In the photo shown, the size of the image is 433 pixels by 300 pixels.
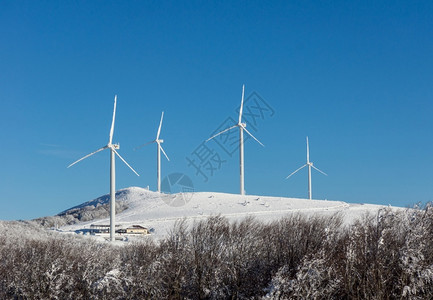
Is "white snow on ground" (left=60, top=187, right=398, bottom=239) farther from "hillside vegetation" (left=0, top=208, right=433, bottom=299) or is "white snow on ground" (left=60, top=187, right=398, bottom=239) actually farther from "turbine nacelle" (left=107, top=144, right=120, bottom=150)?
"hillside vegetation" (left=0, top=208, right=433, bottom=299)

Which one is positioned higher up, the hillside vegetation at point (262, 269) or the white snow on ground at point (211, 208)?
the white snow on ground at point (211, 208)

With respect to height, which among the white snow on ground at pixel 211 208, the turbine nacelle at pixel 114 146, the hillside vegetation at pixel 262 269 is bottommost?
the hillside vegetation at pixel 262 269

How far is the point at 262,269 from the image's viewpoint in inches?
1356

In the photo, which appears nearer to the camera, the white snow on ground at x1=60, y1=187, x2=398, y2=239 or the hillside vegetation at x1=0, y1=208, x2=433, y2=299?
the hillside vegetation at x1=0, y1=208, x2=433, y2=299

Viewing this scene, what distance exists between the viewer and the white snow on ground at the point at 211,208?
98500 millimetres

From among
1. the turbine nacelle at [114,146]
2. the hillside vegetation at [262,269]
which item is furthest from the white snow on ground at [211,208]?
the hillside vegetation at [262,269]

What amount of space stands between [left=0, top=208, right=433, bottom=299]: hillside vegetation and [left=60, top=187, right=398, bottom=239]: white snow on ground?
162 ft

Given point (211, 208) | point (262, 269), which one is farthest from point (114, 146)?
point (262, 269)

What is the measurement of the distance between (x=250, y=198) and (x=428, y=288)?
96994 mm

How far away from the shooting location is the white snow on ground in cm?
9850

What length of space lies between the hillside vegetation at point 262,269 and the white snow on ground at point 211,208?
49293 mm

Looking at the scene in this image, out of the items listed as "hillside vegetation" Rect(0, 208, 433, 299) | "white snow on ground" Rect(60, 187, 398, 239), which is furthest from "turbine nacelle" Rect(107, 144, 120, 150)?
"hillside vegetation" Rect(0, 208, 433, 299)

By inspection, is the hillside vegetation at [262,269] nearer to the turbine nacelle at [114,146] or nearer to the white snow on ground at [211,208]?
the turbine nacelle at [114,146]

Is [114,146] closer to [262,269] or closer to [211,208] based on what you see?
[211,208]
